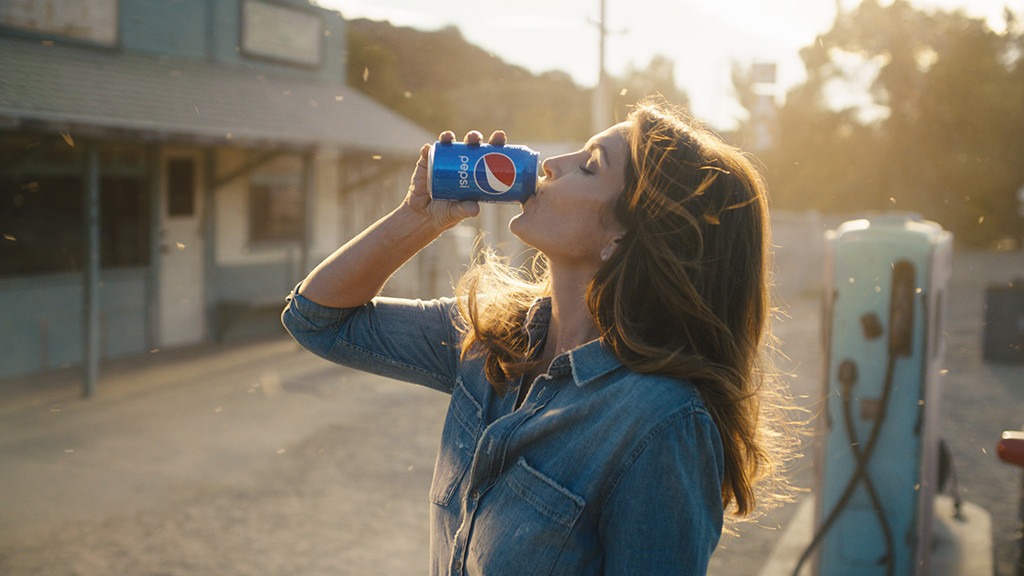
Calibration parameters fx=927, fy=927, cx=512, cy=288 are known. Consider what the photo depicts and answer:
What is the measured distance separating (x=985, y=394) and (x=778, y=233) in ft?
33.1

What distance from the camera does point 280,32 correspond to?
1134 cm

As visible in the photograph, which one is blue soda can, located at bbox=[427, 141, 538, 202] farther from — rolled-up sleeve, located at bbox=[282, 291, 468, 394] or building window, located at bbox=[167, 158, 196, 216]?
building window, located at bbox=[167, 158, 196, 216]

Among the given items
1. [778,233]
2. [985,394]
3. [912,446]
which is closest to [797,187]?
[778,233]

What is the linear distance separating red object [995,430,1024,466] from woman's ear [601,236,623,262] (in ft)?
4.70

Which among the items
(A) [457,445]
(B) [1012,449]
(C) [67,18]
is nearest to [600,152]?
(A) [457,445]

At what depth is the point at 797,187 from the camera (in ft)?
92.3

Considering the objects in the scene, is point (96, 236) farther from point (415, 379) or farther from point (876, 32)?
point (876, 32)

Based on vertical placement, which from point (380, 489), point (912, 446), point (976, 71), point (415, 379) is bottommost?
point (380, 489)

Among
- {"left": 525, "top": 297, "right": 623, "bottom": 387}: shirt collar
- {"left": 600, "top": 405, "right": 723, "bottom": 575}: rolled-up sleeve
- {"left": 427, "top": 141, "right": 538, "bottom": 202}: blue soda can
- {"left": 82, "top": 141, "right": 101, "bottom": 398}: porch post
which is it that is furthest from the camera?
{"left": 82, "top": 141, "right": 101, "bottom": 398}: porch post

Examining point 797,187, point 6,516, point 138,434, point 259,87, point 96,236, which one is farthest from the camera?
point 797,187

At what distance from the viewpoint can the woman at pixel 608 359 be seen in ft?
4.33

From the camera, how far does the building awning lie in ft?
24.0

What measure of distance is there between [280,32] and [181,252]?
3036mm

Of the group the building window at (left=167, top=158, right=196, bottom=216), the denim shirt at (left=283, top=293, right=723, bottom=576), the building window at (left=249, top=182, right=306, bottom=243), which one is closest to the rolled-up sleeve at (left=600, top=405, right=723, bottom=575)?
the denim shirt at (left=283, top=293, right=723, bottom=576)
